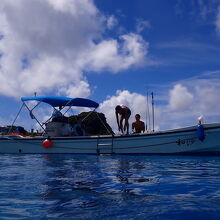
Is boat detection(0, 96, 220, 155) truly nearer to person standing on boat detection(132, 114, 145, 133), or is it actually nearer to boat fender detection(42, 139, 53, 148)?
boat fender detection(42, 139, 53, 148)

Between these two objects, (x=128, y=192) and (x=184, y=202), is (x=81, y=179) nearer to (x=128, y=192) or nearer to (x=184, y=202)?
(x=128, y=192)

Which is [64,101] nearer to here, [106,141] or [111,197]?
[106,141]

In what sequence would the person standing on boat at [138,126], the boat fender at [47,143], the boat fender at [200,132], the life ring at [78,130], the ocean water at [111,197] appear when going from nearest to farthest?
the ocean water at [111,197] < the boat fender at [200,132] < the person standing on boat at [138,126] < the boat fender at [47,143] < the life ring at [78,130]

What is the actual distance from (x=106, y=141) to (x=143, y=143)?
1896 mm

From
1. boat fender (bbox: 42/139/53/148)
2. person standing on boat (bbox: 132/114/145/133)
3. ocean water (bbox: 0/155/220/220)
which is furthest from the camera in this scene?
boat fender (bbox: 42/139/53/148)

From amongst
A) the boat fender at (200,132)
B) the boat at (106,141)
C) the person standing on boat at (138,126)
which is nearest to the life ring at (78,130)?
the boat at (106,141)

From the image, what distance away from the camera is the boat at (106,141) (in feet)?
41.5

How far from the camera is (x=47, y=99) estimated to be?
52.3 feet

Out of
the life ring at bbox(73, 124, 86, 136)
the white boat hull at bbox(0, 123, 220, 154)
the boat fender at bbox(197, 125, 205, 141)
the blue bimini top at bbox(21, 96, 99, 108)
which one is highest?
the blue bimini top at bbox(21, 96, 99, 108)

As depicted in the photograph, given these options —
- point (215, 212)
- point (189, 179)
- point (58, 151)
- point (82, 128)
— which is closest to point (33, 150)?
point (58, 151)

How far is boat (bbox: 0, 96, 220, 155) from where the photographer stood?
12641mm

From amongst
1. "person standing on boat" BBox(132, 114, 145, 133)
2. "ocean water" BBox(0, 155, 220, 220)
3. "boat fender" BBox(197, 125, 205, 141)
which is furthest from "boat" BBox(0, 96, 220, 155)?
"ocean water" BBox(0, 155, 220, 220)

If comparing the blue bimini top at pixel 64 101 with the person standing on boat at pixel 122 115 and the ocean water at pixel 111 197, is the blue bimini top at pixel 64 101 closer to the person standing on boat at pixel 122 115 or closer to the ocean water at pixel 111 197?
the person standing on boat at pixel 122 115

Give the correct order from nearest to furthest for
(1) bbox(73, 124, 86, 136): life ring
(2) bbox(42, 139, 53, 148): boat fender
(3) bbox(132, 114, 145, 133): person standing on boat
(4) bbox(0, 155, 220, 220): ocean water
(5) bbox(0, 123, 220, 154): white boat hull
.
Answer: (4) bbox(0, 155, 220, 220): ocean water → (5) bbox(0, 123, 220, 154): white boat hull → (3) bbox(132, 114, 145, 133): person standing on boat → (2) bbox(42, 139, 53, 148): boat fender → (1) bbox(73, 124, 86, 136): life ring
